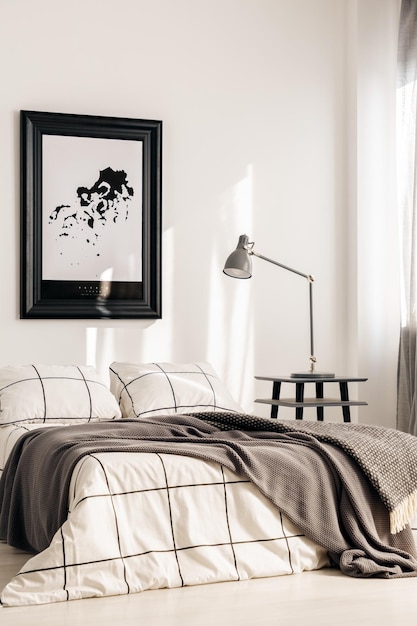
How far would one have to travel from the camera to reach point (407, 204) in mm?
5301

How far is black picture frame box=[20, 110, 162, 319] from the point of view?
15.8 feet

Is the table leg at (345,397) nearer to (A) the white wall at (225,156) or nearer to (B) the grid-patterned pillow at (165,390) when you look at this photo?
(A) the white wall at (225,156)

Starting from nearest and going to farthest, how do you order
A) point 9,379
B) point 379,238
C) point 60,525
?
point 60,525 → point 9,379 → point 379,238

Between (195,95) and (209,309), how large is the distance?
47.3 inches

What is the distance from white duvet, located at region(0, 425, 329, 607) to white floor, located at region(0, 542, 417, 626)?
0.05m

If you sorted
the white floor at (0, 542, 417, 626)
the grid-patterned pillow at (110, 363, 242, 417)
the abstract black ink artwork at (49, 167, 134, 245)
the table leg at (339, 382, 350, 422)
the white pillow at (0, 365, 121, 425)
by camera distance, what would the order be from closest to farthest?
the white floor at (0, 542, 417, 626) → the white pillow at (0, 365, 121, 425) → the grid-patterned pillow at (110, 363, 242, 417) → the abstract black ink artwork at (49, 167, 134, 245) → the table leg at (339, 382, 350, 422)

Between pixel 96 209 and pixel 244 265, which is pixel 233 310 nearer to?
pixel 244 265

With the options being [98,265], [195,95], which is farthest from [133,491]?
[195,95]

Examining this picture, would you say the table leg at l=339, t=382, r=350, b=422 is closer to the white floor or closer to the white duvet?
the white duvet

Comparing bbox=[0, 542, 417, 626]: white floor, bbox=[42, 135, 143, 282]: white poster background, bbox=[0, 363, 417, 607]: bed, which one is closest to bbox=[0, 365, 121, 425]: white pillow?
bbox=[0, 363, 417, 607]: bed

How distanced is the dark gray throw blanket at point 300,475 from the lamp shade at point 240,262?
4.80 ft

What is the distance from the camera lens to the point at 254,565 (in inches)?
117

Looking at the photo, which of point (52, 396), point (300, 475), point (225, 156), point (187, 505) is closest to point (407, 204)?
point (225, 156)

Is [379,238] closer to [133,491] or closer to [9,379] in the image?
[9,379]
